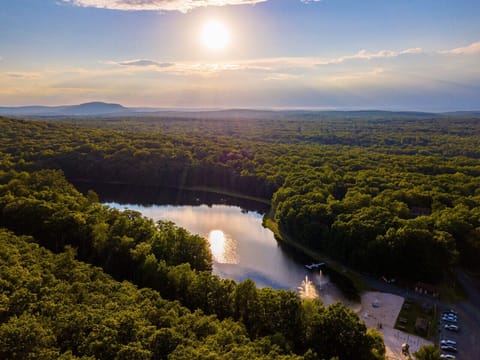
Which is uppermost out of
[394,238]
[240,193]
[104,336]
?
[104,336]

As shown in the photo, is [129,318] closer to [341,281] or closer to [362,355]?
[362,355]

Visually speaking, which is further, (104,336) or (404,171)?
(404,171)

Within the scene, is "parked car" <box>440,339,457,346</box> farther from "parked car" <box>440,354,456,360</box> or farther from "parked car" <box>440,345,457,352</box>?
"parked car" <box>440,354,456,360</box>

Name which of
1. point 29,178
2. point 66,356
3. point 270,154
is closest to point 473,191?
point 270,154

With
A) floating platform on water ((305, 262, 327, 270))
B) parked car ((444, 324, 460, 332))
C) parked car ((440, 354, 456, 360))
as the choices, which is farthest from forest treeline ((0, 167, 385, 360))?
floating platform on water ((305, 262, 327, 270))

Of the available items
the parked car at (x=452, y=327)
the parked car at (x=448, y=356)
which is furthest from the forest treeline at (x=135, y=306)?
the parked car at (x=452, y=327)

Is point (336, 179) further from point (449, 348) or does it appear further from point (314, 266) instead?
point (449, 348)

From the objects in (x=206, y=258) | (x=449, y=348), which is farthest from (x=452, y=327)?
(x=206, y=258)
